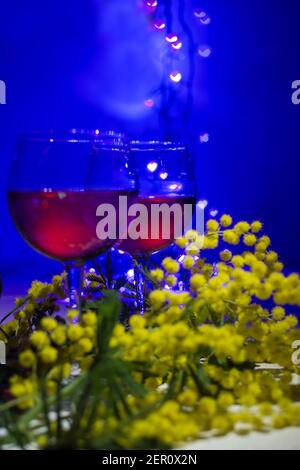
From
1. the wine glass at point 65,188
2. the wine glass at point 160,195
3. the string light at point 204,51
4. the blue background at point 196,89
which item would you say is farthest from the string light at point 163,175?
the string light at point 204,51

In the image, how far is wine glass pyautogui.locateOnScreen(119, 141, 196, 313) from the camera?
0.77 metres

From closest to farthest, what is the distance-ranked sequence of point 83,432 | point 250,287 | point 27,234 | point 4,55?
point 83,432, point 250,287, point 27,234, point 4,55

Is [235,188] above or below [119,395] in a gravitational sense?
above

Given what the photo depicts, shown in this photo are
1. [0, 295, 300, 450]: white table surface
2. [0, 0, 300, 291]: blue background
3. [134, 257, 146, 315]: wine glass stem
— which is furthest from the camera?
[0, 0, 300, 291]: blue background

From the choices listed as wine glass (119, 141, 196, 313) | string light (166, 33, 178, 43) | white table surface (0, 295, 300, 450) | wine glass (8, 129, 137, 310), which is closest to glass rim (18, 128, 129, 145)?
wine glass (8, 129, 137, 310)

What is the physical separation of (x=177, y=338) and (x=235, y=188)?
8.72 feet

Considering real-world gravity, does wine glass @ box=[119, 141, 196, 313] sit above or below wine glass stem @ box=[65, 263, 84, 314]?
above

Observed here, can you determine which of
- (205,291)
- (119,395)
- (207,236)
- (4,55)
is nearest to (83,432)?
(119,395)

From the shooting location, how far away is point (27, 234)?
66cm

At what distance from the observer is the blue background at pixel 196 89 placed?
118 inches

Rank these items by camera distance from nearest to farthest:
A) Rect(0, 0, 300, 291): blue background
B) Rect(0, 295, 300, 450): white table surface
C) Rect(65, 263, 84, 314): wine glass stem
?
1. Rect(0, 295, 300, 450): white table surface
2. Rect(65, 263, 84, 314): wine glass stem
3. Rect(0, 0, 300, 291): blue background

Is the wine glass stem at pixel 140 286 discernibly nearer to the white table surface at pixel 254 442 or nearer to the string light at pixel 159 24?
the white table surface at pixel 254 442

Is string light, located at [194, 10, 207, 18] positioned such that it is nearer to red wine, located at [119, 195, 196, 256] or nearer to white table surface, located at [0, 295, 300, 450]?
red wine, located at [119, 195, 196, 256]

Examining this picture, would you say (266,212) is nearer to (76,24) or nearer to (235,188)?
(235,188)
